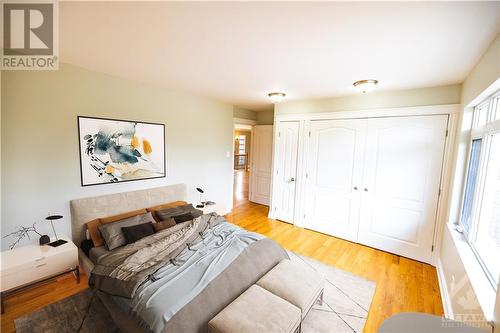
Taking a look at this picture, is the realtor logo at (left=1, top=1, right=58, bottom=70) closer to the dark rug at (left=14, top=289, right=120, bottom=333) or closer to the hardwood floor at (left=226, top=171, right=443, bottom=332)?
the dark rug at (left=14, top=289, right=120, bottom=333)

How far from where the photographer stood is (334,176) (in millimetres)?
3643

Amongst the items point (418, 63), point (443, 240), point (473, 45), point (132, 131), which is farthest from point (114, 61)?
point (443, 240)

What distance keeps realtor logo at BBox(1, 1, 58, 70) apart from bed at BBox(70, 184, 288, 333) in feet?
5.00

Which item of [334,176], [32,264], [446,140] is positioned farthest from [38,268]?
[446,140]

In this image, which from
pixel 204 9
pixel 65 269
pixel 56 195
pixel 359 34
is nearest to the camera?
pixel 204 9

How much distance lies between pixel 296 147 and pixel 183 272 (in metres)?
2.96

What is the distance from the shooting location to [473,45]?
165 centimetres

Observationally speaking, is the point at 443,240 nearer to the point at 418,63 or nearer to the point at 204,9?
the point at 418,63

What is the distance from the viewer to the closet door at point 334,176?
11.2ft

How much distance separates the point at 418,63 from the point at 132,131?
135 inches

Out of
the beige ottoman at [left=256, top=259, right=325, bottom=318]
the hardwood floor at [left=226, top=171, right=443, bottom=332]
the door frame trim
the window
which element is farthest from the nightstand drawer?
the door frame trim

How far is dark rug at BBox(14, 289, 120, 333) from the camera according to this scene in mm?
1767

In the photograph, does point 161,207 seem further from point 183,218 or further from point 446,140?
point 446,140

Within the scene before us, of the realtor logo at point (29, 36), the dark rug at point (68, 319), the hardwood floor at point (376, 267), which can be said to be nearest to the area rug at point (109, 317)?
the dark rug at point (68, 319)
